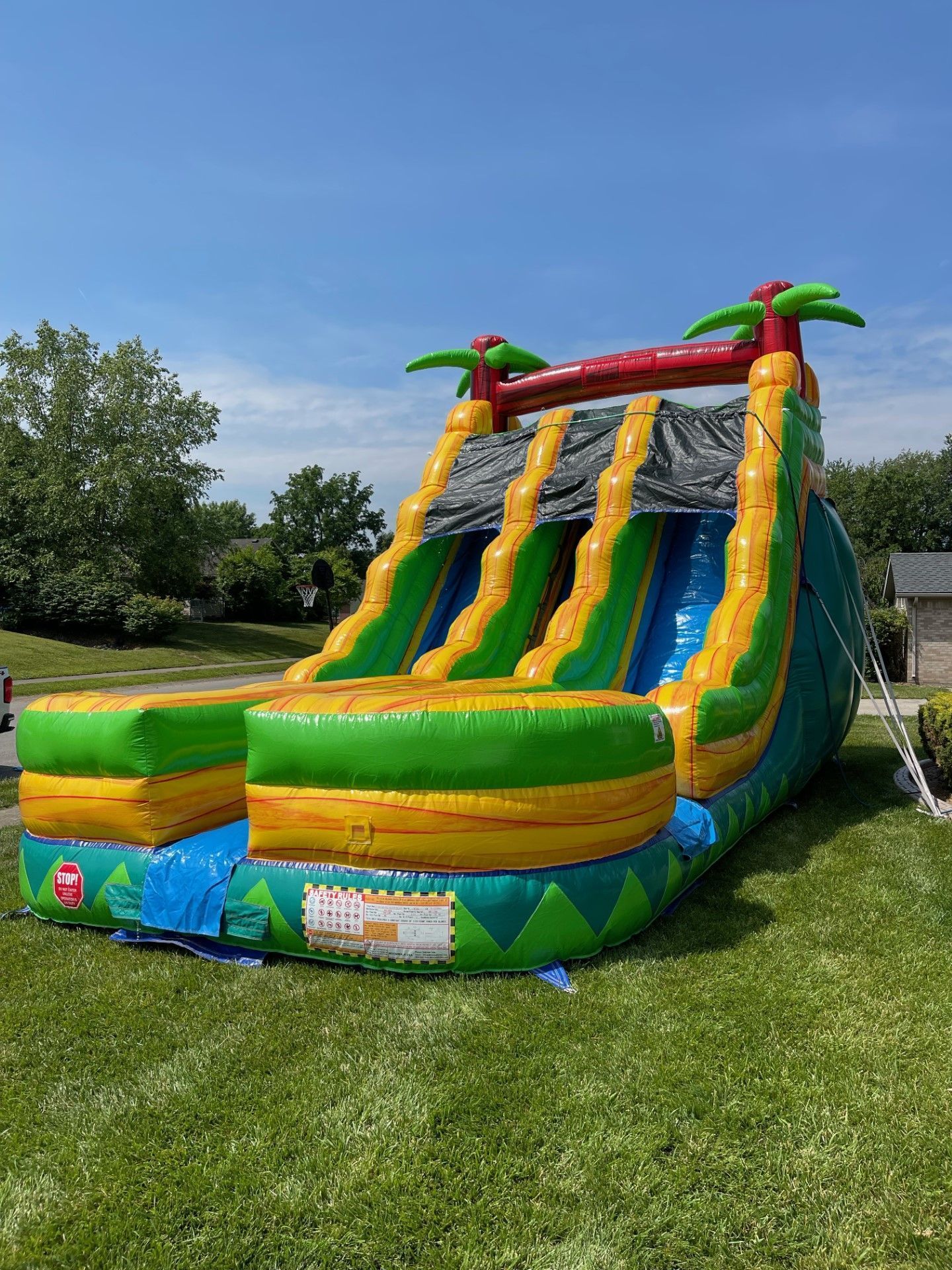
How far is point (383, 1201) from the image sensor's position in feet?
6.55

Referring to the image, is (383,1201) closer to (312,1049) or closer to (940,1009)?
(312,1049)

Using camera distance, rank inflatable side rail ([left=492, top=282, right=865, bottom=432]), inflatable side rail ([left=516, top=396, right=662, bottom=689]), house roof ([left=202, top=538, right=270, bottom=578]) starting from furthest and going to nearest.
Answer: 1. house roof ([left=202, top=538, right=270, bottom=578])
2. inflatable side rail ([left=492, top=282, right=865, bottom=432])
3. inflatable side rail ([left=516, top=396, right=662, bottom=689])

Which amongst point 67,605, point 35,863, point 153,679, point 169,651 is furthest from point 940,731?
point 67,605

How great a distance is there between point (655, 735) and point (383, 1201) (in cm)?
210

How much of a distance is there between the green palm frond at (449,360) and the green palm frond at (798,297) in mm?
2699

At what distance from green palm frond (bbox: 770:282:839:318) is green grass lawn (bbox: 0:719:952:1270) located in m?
4.78

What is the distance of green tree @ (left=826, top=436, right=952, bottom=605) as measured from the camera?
122 ft

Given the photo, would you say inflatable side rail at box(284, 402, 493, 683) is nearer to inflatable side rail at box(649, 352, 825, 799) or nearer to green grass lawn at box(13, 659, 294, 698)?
inflatable side rail at box(649, 352, 825, 799)

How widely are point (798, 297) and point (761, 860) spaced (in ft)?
14.5

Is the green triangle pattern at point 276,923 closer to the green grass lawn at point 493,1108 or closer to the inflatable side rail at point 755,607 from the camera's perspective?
the green grass lawn at point 493,1108

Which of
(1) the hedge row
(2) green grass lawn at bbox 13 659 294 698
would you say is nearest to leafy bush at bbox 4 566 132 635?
(1) the hedge row

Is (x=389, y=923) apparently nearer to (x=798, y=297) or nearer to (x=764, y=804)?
(x=764, y=804)

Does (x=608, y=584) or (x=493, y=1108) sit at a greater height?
(x=608, y=584)

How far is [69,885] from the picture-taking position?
3695 mm
